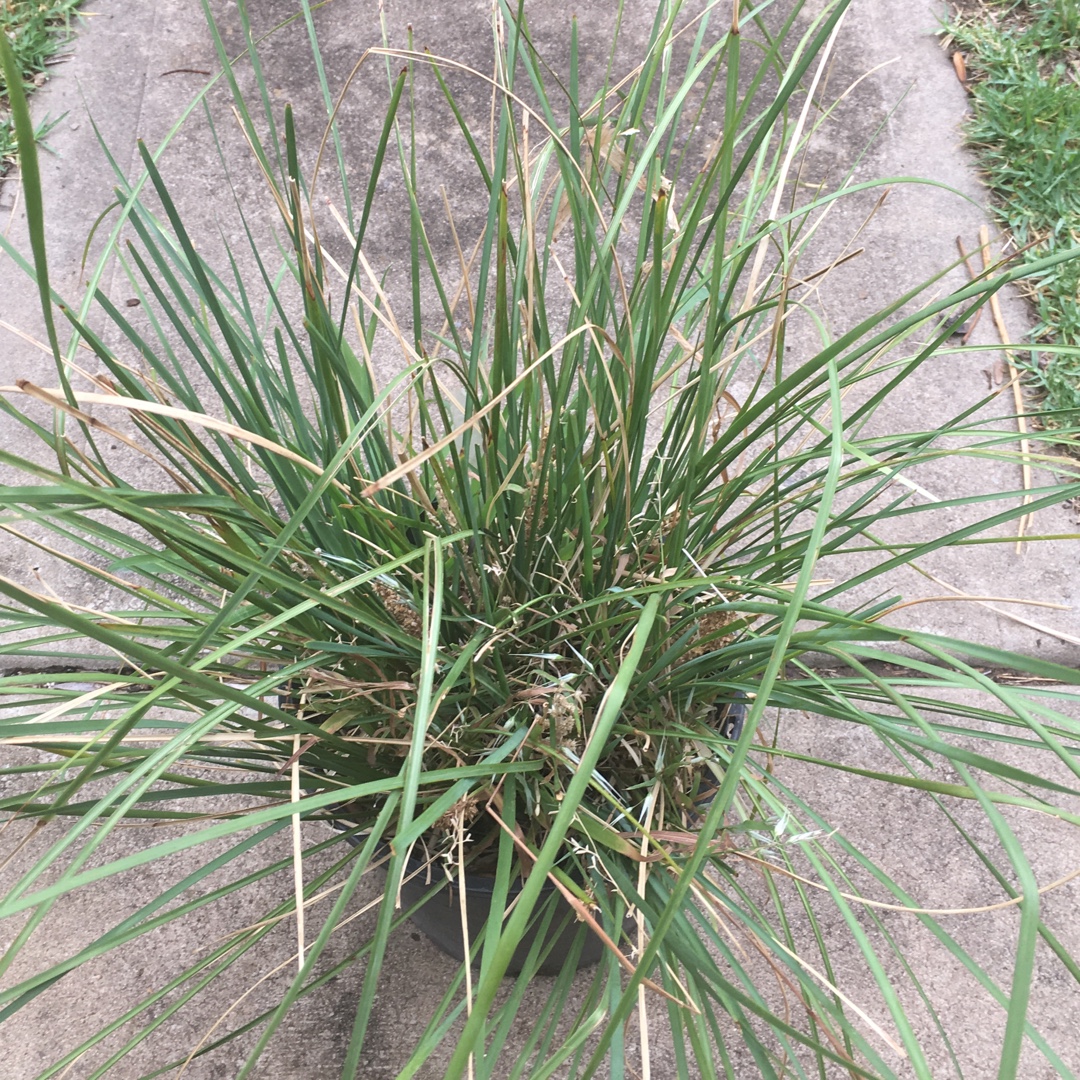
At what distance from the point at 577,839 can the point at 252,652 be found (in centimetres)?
27

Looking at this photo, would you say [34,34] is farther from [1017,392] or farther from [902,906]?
[902,906]

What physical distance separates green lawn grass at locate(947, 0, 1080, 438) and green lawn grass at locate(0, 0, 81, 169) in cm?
135

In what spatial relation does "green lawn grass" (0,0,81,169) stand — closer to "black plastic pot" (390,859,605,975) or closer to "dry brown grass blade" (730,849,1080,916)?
"black plastic pot" (390,859,605,975)

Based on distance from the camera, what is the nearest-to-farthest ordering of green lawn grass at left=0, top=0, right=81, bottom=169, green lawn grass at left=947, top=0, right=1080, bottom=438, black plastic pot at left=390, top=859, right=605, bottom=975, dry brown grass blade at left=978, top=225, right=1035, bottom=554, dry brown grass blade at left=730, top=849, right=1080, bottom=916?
1. dry brown grass blade at left=730, top=849, right=1080, bottom=916
2. black plastic pot at left=390, top=859, right=605, bottom=975
3. dry brown grass blade at left=978, top=225, right=1035, bottom=554
4. green lawn grass at left=947, top=0, right=1080, bottom=438
5. green lawn grass at left=0, top=0, right=81, bottom=169

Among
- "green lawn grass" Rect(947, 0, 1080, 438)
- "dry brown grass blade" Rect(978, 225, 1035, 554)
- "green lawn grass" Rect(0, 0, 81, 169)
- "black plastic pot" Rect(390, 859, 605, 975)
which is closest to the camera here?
"black plastic pot" Rect(390, 859, 605, 975)

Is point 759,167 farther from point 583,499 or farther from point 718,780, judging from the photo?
point 718,780

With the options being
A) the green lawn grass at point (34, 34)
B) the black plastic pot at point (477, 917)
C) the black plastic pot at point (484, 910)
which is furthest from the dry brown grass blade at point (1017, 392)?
the green lawn grass at point (34, 34)

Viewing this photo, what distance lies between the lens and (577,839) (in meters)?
0.65

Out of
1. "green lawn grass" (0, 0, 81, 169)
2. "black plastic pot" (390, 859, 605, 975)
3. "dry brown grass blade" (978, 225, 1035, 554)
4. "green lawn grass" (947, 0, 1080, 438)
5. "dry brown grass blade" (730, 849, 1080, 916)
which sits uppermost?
"green lawn grass" (0, 0, 81, 169)

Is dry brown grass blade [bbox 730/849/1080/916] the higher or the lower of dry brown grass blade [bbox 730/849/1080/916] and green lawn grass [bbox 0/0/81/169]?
the lower

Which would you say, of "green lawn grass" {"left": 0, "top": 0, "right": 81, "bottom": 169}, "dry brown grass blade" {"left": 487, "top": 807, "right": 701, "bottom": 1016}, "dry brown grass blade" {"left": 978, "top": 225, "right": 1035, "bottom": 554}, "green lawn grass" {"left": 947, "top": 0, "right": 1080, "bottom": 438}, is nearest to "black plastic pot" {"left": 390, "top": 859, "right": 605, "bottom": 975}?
"dry brown grass blade" {"left": 487, "top": 807, "right": 701, "bottom": 1016}

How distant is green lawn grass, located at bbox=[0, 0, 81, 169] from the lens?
1.41m

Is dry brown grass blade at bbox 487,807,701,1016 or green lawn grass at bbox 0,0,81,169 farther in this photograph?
green lawn grass at bbox 0,0,81,169

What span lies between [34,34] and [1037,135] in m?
1.47
